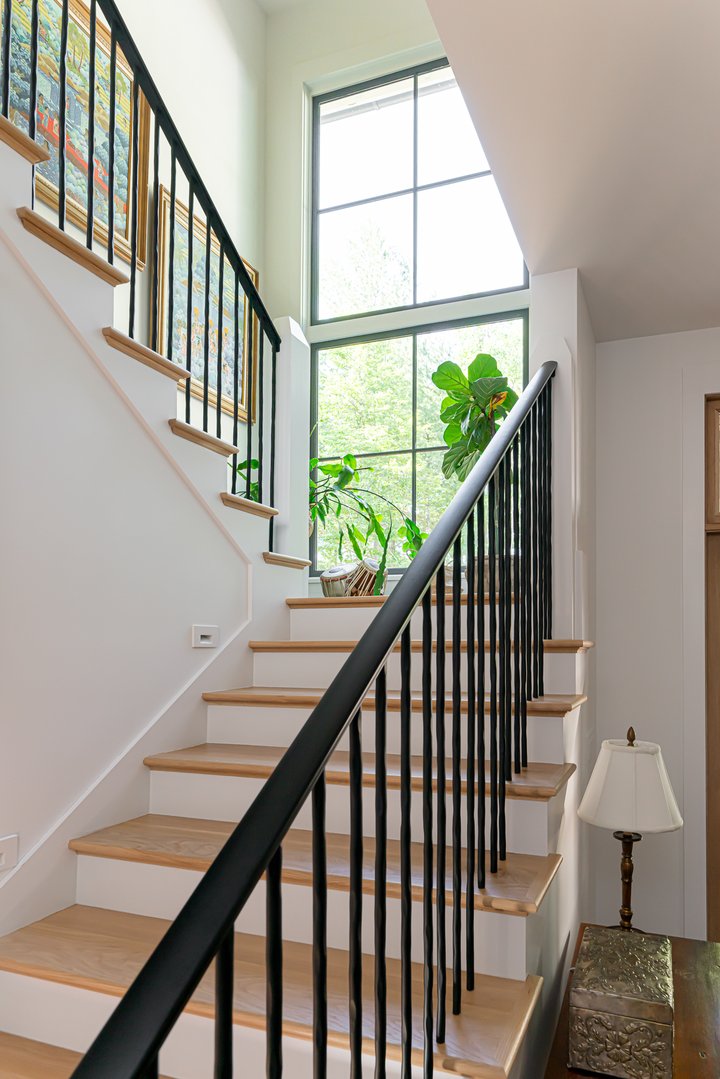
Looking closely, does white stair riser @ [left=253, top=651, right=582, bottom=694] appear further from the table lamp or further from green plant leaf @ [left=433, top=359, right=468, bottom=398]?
green plant leaf @ [left=433, top=359, right=468, bottom=398]

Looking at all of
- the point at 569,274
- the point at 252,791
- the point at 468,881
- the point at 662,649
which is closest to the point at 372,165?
the point at 569,274

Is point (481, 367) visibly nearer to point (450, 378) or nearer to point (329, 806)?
point (450, 378)

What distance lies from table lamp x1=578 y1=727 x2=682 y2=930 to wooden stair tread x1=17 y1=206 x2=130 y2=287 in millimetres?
1913

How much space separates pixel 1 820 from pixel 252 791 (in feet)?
1.99

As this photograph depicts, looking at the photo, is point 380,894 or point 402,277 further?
point 402,277

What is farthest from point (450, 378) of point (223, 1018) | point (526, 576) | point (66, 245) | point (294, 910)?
point (223, 1018)

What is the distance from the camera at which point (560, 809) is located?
2023 mm

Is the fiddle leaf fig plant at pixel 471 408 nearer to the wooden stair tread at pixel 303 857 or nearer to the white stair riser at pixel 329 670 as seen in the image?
the white stair riser at pixel 329 670

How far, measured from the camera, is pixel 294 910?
5.77 ft

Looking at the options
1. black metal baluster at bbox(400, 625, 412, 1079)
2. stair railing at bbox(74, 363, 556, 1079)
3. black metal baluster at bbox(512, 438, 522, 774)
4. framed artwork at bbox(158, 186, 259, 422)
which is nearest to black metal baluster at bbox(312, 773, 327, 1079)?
stair railing at bbox(74, 363, 556, 1079)

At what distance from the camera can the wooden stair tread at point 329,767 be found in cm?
186

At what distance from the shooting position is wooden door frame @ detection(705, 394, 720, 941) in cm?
299

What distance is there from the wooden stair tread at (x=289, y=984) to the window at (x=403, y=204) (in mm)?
3748

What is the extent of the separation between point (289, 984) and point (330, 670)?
125 centimetres
